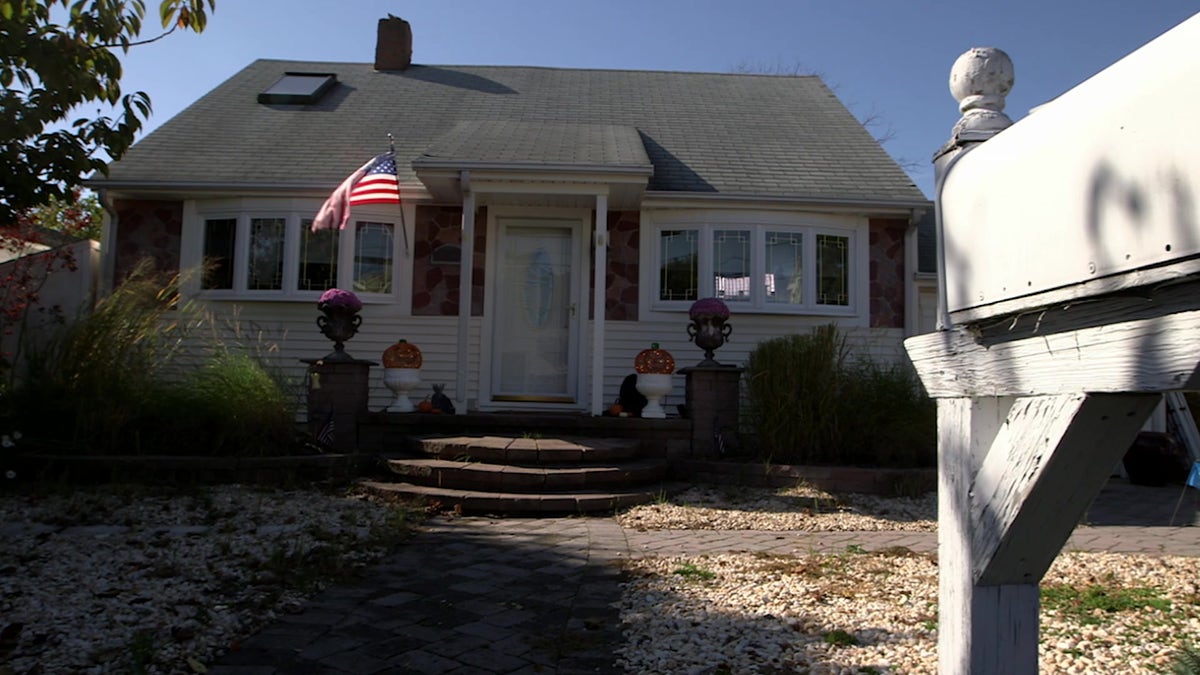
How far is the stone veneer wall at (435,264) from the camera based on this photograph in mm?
9836

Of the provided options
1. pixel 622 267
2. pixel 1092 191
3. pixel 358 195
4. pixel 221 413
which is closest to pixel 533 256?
pixel 622 267

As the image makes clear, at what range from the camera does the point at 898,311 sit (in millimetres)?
10125

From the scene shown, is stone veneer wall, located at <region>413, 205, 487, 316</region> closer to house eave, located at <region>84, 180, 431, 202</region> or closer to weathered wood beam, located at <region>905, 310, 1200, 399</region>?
house eave, located at <region>84, 180, 431, 202</region>

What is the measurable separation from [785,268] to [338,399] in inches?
212

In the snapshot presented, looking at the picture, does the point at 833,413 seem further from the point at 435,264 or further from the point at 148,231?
the point at 148,231

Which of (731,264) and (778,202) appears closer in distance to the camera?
(778,202)

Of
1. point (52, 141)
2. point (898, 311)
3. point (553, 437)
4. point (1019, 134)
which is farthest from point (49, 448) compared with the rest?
point (898, 311)

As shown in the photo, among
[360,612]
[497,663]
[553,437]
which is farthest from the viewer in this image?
[553,437]

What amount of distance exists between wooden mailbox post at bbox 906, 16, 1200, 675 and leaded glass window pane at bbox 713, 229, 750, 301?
7.64 m

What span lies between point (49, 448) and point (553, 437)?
4210mm

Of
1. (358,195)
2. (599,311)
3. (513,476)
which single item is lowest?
(513,476)

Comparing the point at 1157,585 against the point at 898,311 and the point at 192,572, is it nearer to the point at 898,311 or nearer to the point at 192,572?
the point at 192,572

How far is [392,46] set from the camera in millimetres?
13406

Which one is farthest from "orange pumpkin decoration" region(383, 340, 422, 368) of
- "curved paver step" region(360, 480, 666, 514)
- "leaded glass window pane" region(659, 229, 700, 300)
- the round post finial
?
the round post finial
